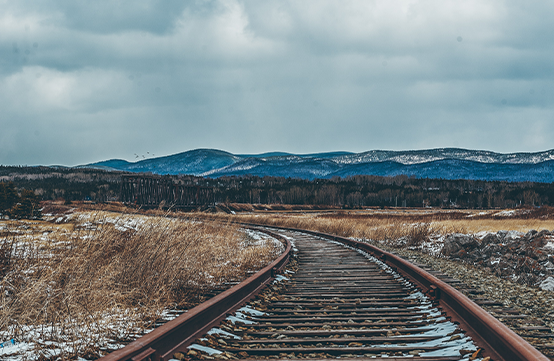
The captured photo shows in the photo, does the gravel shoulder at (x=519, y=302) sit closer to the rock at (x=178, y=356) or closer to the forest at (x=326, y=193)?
the rock at (x=178, y=356)

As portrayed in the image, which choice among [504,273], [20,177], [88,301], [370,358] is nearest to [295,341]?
[370,358]

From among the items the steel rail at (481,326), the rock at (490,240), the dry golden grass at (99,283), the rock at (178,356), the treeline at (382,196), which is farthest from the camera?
the treeline at (382,196)

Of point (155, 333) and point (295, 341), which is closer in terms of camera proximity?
point (155, 333)

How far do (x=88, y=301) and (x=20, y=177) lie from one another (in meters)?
189

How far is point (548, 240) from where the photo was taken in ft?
25.9

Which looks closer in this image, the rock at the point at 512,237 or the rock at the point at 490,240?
the rock at the point at 512,237

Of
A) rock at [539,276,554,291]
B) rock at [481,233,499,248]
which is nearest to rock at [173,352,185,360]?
rock at [539,276,554,291]

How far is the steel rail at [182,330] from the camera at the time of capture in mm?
2660

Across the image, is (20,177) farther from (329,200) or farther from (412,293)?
(412,293)

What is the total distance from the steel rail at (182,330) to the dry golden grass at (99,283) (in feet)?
1.45

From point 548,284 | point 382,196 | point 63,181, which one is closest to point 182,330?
point 548,284

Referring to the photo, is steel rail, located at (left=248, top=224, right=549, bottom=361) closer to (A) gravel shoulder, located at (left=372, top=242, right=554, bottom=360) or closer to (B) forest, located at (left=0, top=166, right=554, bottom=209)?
(A) gravel shoulder, located at (left=372, top=242, right=554, bottom=360)

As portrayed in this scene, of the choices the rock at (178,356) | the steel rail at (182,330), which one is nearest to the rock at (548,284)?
the steel rail at (182,330)

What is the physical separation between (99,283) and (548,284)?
6.28m
